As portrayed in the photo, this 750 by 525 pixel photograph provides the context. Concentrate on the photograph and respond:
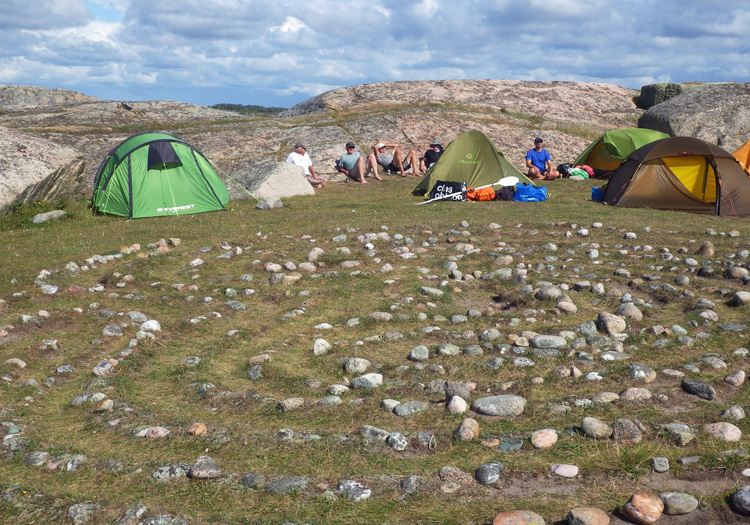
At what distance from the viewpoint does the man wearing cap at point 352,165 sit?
2461 cm

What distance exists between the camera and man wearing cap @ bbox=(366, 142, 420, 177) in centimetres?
2617

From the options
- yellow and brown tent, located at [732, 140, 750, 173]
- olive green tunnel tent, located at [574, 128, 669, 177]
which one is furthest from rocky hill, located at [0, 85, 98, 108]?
yellow and brown tent, located at [732, 140, 750, 173]

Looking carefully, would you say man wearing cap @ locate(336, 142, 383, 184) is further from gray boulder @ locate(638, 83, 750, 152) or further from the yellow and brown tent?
gray boulder @ locate(638, 83, 750, 152)

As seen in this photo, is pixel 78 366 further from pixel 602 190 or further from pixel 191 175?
pixel 602 190

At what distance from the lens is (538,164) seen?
25.1 meters

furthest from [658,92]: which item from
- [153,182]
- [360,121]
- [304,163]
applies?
[153,182]

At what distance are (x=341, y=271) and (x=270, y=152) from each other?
1817 cm

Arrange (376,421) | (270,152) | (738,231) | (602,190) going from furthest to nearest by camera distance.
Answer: (270,152)
(602,190)
(738,231)
(376,421)

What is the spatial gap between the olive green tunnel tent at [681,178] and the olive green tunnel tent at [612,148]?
7814mm

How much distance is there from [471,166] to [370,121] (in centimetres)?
1195

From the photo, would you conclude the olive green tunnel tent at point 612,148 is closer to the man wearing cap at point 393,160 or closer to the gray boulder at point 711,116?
the gray boulder at point 711,116

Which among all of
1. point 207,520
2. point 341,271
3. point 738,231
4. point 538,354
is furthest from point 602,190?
point 207,520

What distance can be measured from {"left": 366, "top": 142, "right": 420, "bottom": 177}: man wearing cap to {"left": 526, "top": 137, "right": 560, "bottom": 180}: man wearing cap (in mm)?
4770

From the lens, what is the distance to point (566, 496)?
387 centimetres
